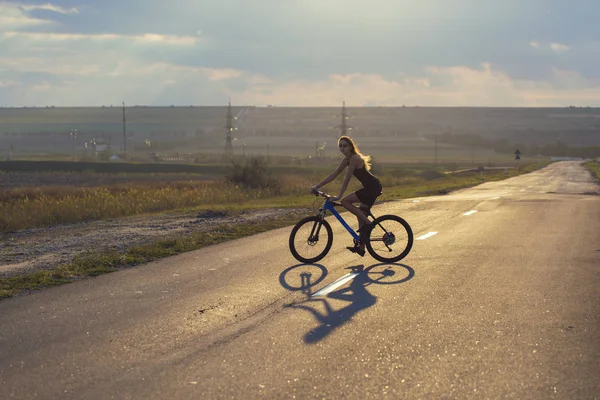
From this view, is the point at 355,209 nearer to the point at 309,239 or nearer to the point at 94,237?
the point at 309,239

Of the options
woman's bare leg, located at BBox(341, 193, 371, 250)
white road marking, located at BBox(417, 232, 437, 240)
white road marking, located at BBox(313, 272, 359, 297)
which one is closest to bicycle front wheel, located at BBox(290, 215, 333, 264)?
woman's bare leg, located at BBox(341, 193, 371, 250)

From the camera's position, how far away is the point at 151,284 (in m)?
10.6

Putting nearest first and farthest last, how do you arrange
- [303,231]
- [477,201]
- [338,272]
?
[338,272]
[303,231]
[477,201]

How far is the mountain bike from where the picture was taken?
12492mm

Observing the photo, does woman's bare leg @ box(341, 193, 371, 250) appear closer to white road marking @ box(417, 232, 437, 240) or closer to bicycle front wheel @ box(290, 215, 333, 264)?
bicycle front wheel @ box(290, 215, 333, 264)

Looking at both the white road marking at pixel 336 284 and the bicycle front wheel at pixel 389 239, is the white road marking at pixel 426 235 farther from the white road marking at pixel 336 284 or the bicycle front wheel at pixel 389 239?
the white road marking at pixel 336 284

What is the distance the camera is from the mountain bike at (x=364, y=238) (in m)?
12.5

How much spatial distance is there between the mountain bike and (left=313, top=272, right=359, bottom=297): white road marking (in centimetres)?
128

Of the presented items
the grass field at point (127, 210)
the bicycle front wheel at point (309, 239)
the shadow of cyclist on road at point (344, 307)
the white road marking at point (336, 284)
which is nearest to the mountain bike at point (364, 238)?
the bicycle front wheel at point (309, 239)

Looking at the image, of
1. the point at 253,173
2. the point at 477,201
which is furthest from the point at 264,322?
the point at 253,173

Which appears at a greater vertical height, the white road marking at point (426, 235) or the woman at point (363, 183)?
the woman at point (363, 183)

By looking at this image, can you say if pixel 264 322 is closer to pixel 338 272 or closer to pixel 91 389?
pixel 91 389

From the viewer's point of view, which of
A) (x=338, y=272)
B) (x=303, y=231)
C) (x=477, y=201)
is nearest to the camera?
(x=338, y=272)

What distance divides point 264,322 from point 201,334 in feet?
2.51
